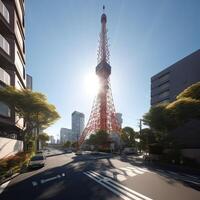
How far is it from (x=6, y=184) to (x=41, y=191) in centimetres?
369

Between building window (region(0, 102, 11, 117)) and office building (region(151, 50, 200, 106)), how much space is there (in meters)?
39.0

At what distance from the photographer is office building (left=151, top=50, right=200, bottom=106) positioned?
164 ft

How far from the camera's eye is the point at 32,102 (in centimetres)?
2748

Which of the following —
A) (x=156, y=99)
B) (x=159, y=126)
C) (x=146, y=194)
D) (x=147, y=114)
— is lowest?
(x=146, y=194)

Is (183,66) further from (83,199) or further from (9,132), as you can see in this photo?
(83,199)

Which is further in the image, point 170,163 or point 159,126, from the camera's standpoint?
point 159,126

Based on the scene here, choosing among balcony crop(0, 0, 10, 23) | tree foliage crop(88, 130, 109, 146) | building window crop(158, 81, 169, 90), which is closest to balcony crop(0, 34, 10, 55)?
balcony crop(0, 0, 10, 23)

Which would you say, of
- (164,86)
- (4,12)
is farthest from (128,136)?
(4,12)

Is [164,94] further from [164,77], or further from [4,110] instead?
[4,110]

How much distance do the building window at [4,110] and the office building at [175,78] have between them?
39.0 metres

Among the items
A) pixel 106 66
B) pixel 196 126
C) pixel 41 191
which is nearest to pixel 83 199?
pixel 41 191

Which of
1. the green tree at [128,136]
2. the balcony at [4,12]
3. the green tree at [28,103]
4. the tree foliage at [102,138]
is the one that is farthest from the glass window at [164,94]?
the balcony at [4,12]

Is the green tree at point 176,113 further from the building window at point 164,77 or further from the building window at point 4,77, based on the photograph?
the building window at point 164,77

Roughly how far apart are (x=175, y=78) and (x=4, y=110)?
4485 centimetres
